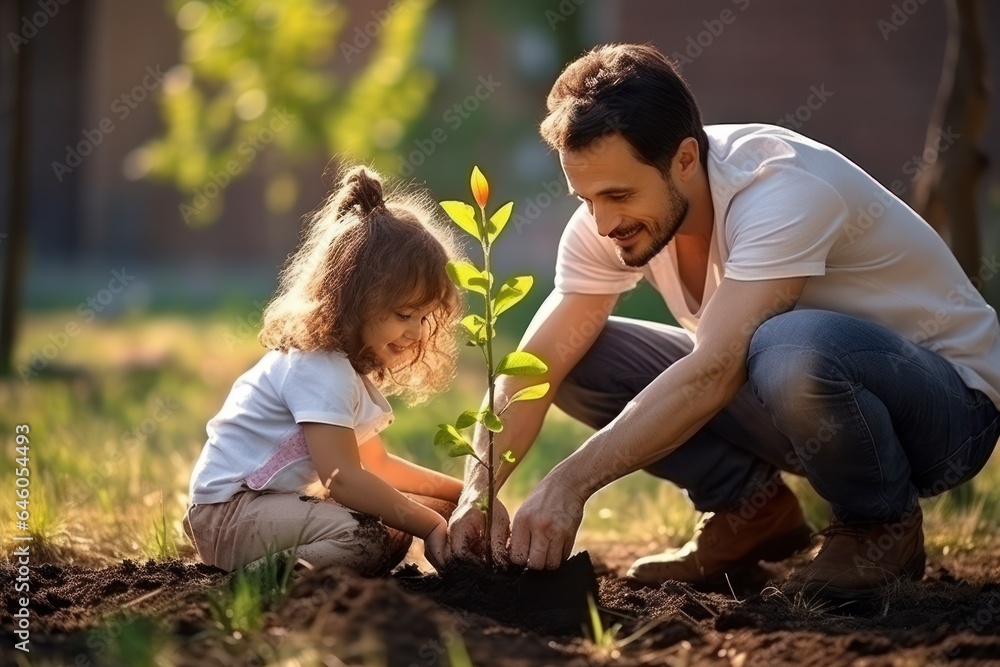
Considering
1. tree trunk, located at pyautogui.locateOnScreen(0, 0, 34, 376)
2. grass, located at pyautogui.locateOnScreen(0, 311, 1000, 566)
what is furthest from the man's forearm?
tree trunk, located at pyautogui.locateOnScreen(0, 0, 34, 376)

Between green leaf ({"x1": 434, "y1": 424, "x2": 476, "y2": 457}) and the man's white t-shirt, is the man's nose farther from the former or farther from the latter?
green leaf ({"x1": 434, "y1": 424, "x2": 476, "y2": 457})

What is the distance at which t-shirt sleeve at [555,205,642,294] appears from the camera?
10.9 ft

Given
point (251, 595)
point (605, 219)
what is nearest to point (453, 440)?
point (251, 595)

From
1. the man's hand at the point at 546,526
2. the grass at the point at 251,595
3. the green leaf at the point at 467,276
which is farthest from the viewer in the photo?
the man's hand at the point at 546,526

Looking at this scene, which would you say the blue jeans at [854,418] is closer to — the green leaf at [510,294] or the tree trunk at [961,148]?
the green leaf at [510,294]

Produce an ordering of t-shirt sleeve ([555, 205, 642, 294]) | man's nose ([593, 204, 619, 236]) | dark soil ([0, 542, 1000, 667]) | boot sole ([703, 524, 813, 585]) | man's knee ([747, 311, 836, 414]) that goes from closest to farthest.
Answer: dark soil ([0, 542, 1000, 667])
man's knee ([747, 311, 836, 414])
man's nose ([593, 204, 619, 236])
t-shirt sleeve ([555, 205, 642, 294])
boot sole ([703, 524, 813, 585])

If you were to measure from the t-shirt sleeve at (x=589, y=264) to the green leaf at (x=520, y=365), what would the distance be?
0.79 metres

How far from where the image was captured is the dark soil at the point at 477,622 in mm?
2064

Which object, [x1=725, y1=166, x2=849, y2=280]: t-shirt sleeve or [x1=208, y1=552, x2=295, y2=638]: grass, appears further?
[x1=725, y1=166, x2=849, y2=280]: t-shirt sleeve

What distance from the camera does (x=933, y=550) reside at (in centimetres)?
359

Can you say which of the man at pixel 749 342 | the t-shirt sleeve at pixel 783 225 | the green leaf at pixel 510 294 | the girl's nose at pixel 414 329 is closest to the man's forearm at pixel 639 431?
the man at pixel 749 342

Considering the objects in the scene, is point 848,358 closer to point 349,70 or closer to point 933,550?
point 933,550

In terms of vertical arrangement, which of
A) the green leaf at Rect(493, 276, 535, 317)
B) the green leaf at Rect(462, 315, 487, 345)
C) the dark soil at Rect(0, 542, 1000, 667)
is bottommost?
the dark soil at Rect(0, 542, 1000, 667)

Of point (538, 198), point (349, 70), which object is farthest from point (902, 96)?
point (349, 70)
